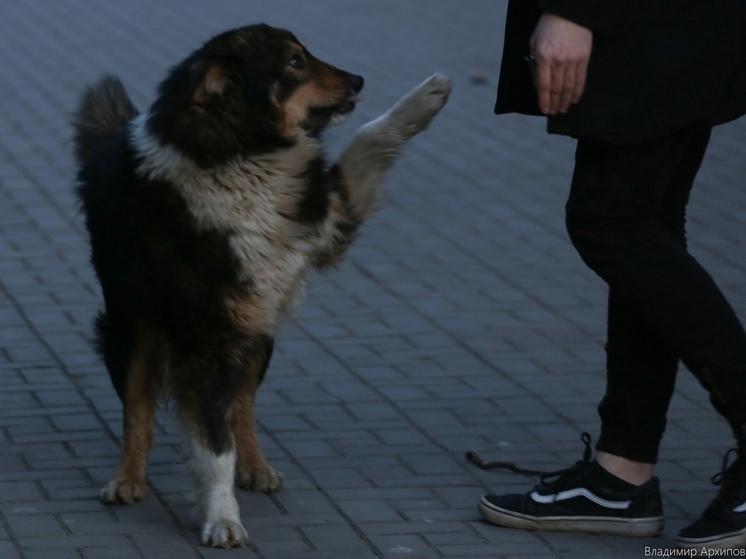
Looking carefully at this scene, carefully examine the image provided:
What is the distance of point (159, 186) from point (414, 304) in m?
2.44

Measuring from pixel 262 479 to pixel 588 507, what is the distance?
971mm

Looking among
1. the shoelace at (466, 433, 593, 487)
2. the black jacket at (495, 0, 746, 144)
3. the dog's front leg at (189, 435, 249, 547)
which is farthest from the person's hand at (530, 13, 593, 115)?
the dog's front leg at (189, 435, 249, 547)

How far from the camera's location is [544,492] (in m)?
3.82

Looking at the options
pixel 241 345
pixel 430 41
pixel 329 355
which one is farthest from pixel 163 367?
pixel 430 41

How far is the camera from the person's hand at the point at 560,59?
3.26m

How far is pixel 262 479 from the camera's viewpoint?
411 cm

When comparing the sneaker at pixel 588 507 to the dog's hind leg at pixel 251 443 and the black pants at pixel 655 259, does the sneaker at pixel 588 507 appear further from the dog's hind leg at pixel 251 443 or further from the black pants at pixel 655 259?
the dog's hind leg at pixel 251 443

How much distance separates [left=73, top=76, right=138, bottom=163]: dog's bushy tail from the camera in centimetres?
427

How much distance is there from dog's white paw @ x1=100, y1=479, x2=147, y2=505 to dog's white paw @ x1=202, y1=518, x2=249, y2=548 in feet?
1.23

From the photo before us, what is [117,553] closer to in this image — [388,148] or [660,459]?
[388,148]

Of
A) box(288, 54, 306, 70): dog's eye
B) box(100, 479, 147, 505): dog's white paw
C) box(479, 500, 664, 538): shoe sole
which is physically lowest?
box(100, 479, 147, 505): dog's white paw

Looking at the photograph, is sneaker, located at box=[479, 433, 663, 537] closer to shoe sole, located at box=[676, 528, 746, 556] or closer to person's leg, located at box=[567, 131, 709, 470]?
person's leg, located at box=[567, 131, 709, 470]

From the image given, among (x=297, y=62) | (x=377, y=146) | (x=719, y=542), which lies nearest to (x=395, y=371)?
(x=377, y=146)

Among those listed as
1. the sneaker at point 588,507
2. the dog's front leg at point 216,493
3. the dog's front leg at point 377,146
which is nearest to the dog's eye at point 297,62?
the dog's front leg at point 377,146
